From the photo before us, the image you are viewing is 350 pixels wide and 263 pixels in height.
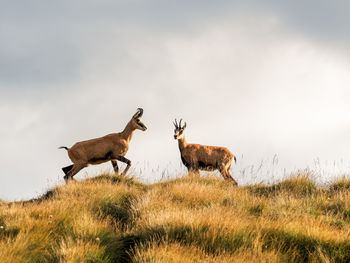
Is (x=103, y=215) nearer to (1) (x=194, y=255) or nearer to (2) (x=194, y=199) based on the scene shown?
(2) (x=194, y=199)

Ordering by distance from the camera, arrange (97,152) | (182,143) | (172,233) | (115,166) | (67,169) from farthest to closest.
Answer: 1. (182,143)
2. (115,166)
3. (67,169)
4. (97,152)
5. (172,233)

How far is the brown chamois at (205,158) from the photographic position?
1449 cm

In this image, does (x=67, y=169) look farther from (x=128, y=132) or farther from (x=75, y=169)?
(x=128, y=132)

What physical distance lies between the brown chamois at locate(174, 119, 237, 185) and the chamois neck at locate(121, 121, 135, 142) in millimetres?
1619

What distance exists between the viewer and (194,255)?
17.2 feet

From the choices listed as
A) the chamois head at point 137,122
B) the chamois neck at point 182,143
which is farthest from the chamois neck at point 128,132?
the chamois neck at point 182,143

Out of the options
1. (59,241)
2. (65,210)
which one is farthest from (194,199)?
(59,241)

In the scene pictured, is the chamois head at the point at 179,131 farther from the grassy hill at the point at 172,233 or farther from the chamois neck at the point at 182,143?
the grassy hill at the point at 172,233

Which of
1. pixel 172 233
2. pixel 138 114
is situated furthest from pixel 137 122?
pixel 172 233

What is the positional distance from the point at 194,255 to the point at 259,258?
2.78 feet

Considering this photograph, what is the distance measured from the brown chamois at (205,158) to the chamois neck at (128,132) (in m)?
1.62

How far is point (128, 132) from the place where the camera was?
14.0 metres

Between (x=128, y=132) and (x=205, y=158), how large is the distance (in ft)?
9.69

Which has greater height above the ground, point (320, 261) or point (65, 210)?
point (65, 210)
